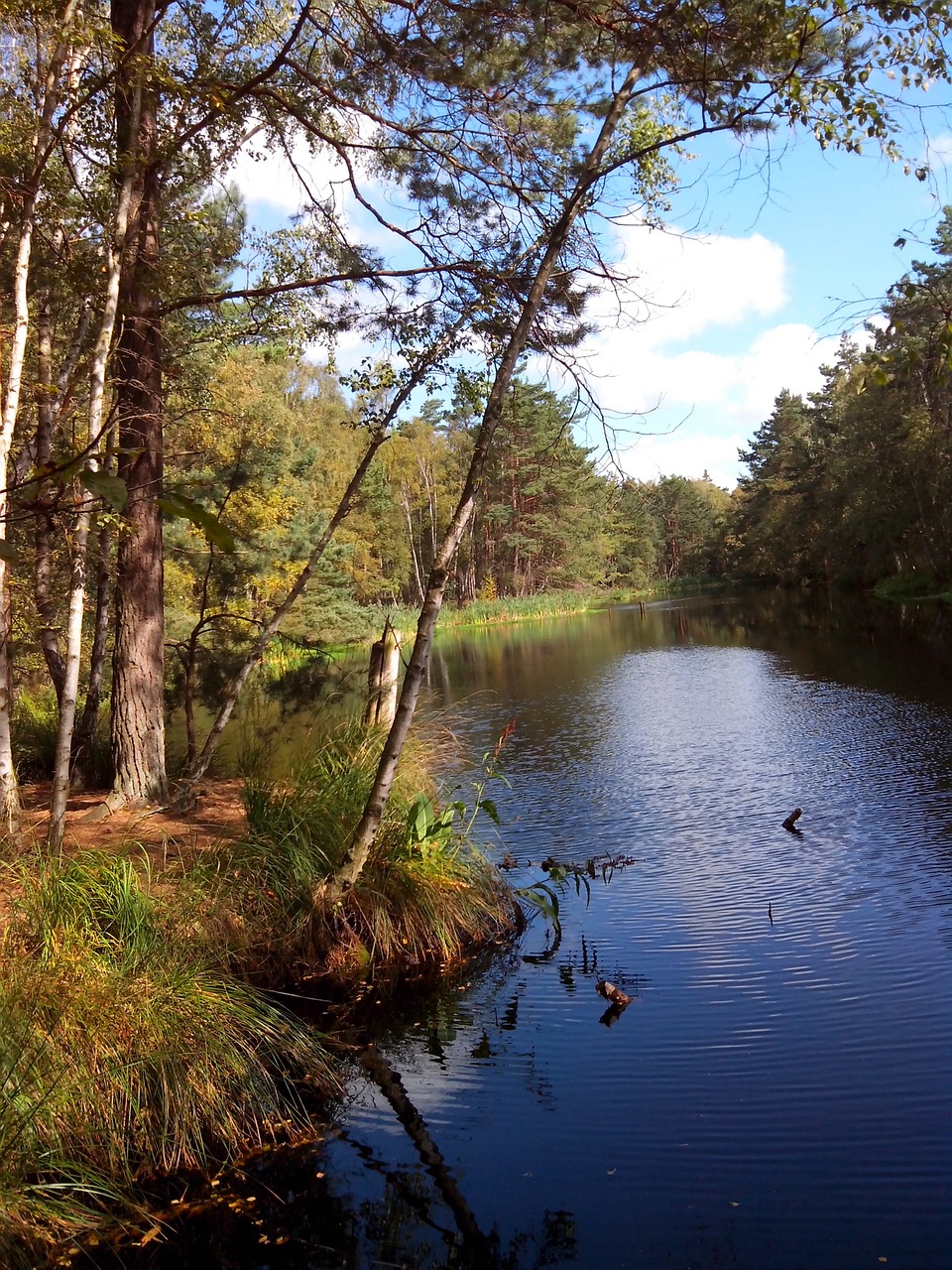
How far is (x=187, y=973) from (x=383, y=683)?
368 centimetres

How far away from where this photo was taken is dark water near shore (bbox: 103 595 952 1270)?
3.50 m

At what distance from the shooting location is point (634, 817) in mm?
9688

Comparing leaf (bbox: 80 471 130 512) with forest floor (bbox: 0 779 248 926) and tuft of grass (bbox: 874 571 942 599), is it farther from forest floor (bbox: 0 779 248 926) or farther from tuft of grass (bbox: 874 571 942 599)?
tuft of grass (bbox: 874 571 942 599)

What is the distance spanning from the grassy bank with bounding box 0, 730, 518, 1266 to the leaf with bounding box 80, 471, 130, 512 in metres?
2.66

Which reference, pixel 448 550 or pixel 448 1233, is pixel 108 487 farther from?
pixel 448 550

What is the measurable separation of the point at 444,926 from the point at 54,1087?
121 inches

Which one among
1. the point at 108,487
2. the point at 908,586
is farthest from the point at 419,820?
the point at 908,586

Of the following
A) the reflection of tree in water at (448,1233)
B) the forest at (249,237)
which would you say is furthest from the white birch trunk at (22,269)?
the reflection of tree in water at (448,1233)

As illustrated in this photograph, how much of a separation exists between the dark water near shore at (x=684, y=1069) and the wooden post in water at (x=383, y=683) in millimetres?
1736

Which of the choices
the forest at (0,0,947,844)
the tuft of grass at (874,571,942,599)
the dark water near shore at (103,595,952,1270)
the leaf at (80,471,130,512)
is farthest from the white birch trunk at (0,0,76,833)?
the tuft of grass at (874,571,942,599)

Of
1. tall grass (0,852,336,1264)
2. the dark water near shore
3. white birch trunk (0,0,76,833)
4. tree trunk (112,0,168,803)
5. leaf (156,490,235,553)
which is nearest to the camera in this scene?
leaf (156,490,235,553)

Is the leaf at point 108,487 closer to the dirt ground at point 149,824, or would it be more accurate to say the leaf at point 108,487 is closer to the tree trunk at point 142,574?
the dirt ground at point 149,824

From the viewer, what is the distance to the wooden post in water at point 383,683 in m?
7.52

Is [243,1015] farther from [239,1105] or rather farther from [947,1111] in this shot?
[947,1111]
